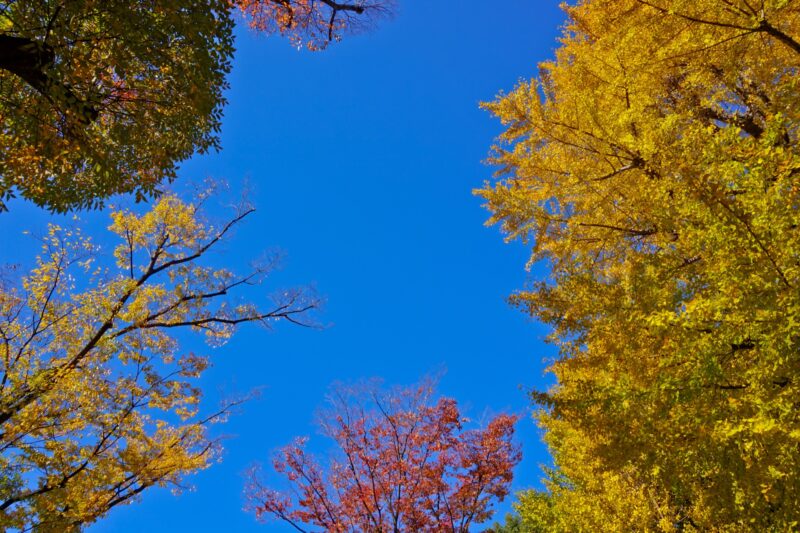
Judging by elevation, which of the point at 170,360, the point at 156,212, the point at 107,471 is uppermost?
the point at 156,212

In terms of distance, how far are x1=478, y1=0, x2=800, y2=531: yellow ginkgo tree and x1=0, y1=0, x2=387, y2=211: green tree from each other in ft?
12.0

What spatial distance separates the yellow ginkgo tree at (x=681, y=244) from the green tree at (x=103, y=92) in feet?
12.0

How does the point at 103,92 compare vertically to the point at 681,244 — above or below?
above

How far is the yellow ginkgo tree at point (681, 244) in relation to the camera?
255 centimetres

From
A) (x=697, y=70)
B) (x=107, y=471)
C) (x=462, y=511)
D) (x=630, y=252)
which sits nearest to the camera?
(x=697, y=70)

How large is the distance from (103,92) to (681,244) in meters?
5.14

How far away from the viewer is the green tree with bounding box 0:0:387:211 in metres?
2.91

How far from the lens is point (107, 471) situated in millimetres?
6699

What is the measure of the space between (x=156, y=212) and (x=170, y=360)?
8.99ft

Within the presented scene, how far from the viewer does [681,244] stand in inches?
137

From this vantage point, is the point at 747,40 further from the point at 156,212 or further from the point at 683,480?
the point at 156,212

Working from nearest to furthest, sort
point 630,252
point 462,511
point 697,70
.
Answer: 1. point 697,70
2. point 630,252
3. point 462,511

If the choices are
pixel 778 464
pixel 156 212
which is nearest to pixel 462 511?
pixel 778 464

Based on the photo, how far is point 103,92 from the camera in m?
3.77
